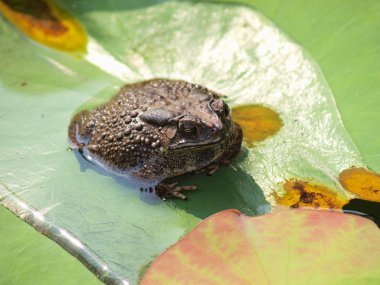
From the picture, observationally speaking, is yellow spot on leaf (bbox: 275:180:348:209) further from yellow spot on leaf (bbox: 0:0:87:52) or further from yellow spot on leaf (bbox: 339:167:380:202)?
yellow spot on leaf (bbox: 0:0:87:52)

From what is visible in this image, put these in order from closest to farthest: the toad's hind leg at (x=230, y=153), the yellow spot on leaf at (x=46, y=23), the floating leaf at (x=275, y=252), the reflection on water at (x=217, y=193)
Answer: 1. the floating leaf at (x=275, y=252)
2. the reflection on water at (x=217, y=193)
3. the toad's hind leg at (x=230, y=153)
4. the yellow spot on leaf at (x=46, y=23)

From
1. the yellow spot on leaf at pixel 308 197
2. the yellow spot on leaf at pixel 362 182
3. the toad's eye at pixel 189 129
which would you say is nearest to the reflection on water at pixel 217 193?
the yellow spot on leaf at pixel 308 197

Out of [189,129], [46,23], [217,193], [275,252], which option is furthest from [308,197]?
[46,23]

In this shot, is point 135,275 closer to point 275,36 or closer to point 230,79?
point 230,79

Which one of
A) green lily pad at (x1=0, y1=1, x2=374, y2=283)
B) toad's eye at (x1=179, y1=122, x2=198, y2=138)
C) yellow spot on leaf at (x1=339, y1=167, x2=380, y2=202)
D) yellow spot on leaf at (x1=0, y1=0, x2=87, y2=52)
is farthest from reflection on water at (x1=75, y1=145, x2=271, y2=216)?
yellow spot on leaf at (x1=0, y1=0, x2=87, y2=52)

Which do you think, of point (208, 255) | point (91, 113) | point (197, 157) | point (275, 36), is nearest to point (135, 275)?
point (208, 255)

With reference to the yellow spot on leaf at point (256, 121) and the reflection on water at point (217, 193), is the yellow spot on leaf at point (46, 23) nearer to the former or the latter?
the reflection on water at point (217, 193)
